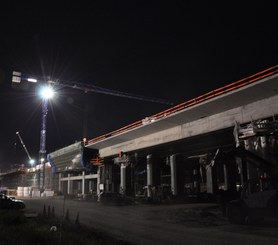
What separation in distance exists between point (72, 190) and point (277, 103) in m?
55.0

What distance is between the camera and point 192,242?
35.1 feet

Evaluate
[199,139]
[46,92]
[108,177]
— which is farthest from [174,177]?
[46,92]

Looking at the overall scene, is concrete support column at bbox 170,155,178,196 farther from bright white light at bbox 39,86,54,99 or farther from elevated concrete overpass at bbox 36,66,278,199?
bright white light at bbox 39,86,54,99

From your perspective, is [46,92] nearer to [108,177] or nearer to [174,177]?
[108,177]

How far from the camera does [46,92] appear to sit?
307 ft

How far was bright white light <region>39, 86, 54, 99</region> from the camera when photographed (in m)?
92.0

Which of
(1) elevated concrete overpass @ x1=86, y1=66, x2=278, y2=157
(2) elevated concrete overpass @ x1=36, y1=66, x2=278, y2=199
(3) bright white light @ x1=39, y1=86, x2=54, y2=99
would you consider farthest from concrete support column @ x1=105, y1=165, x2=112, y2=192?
(3) bright white light @ x1=39, y1=86, x2=54, y2=99

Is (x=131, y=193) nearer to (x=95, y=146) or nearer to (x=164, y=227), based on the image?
(x=95, y=146)

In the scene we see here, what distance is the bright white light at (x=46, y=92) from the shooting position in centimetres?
9200

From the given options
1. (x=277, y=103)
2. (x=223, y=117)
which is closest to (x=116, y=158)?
(x=223, y=117)

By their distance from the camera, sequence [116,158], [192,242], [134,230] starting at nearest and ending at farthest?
[192,242]
[134,230]
[116,158]

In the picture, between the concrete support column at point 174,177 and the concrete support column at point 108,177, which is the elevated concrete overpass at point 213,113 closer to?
the concrete support column at point 174,177

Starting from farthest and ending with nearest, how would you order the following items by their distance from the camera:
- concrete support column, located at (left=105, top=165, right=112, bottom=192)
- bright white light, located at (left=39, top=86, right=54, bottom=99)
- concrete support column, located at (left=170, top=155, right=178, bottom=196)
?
bright white light, located at (left=39, top=86, right=54, bottom=99) → concrete support column, located at (left=105, top=165, right=112, bottom=192) → concrete support column, located at (left=170, top=155, right=178, bottom=196)

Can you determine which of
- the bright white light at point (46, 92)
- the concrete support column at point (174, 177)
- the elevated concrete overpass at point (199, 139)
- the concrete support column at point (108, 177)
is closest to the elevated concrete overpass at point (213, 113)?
the elevated concrete overpass at point (199, 139)
